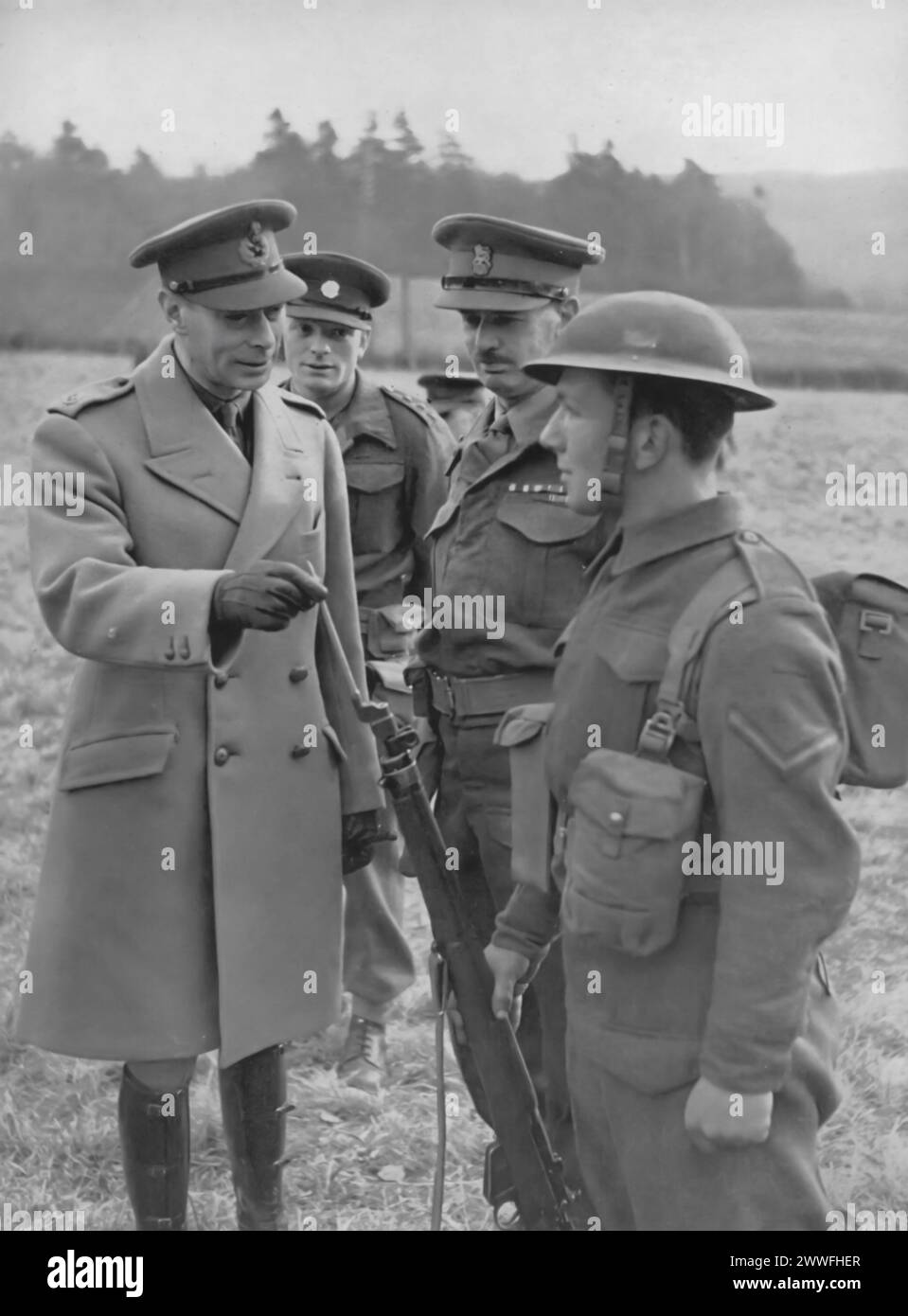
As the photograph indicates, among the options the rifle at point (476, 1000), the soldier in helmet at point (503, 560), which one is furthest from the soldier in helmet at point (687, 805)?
the soldier in helmet at point (503, 560)

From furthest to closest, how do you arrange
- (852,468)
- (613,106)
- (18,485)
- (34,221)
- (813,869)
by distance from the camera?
(34,221)
(852,468)
(613,106)
(18,485)
(813,869)

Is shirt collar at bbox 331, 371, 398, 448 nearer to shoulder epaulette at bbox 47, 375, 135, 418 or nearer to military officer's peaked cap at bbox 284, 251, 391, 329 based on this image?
military officer's peaked cap at bbox 284, 251, 391, 329

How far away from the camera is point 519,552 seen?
3.75 metres

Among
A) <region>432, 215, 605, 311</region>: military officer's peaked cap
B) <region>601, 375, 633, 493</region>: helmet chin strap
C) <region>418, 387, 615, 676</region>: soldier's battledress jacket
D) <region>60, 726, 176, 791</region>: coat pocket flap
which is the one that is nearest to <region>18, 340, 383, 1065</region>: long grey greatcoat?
<region>60, 726, 176, 791</region>: coat pocket flap

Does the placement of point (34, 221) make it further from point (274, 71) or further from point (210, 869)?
point (210, 869)

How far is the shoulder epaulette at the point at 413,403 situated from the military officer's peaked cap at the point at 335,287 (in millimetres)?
236

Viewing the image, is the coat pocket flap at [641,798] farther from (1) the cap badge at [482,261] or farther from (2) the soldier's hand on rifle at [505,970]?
(1) the cap badge at [482,261]

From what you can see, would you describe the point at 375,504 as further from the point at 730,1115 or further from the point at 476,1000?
the point at 730,1115

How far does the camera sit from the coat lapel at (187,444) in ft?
10.8

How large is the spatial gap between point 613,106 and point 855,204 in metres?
1.21

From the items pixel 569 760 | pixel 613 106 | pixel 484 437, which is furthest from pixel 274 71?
pixel 569 760

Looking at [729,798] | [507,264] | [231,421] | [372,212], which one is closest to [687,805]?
[729,798]

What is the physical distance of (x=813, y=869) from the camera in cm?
237

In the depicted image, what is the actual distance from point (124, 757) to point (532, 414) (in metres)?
1.36
